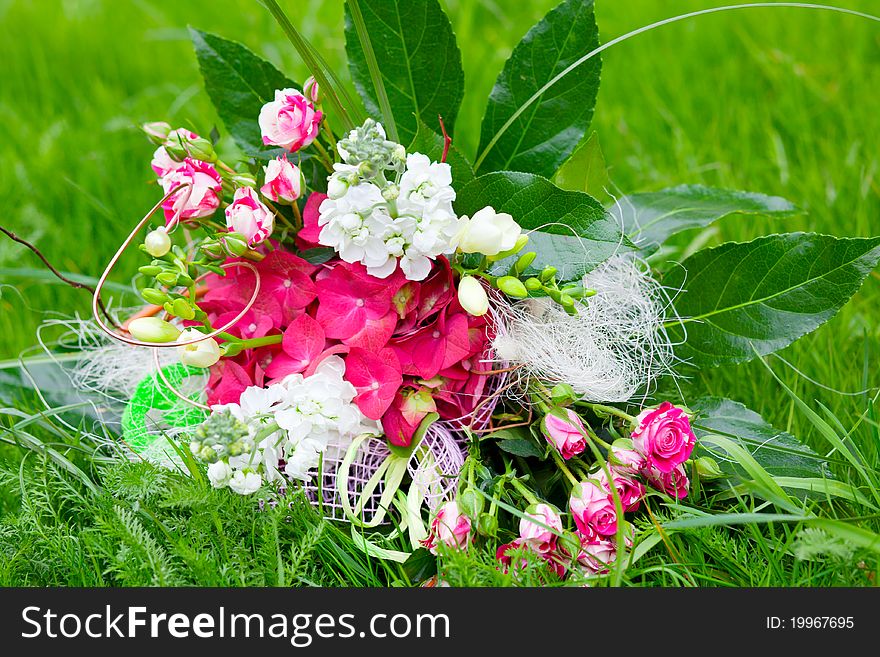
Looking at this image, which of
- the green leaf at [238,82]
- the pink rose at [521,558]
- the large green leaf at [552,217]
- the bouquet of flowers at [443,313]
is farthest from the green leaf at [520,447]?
the green leaf at [238,82]

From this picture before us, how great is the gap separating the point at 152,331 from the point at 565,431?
0.50 metres

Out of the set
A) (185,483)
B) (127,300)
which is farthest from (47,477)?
(127,300)

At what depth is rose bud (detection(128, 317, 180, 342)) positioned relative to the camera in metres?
1.01

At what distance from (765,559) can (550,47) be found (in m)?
0.72

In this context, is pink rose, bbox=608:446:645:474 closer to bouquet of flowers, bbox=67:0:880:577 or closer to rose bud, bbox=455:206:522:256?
bouquet of flowers, bbox=67:0:880:577

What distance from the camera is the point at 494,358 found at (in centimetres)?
111

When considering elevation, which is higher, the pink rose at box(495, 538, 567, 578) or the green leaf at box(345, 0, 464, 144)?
the green leaf at box(345, 0, 464, 144)

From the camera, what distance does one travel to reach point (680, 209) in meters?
1.34

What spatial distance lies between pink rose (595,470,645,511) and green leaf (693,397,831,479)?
4.5 inches

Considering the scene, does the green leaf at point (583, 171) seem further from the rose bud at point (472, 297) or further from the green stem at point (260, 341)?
the green stem at point (260, 341)

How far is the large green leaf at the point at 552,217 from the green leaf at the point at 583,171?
14 cm

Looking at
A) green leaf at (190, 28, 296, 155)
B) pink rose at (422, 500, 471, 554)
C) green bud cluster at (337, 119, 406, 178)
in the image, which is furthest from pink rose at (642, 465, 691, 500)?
green leaf at (190, 28, 296, 155)

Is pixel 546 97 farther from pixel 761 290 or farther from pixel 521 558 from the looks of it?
pixel 521 558

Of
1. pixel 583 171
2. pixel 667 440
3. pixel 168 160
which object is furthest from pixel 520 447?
pixel 168 160
